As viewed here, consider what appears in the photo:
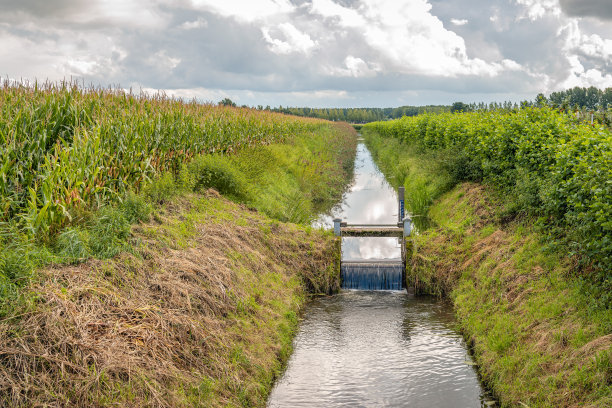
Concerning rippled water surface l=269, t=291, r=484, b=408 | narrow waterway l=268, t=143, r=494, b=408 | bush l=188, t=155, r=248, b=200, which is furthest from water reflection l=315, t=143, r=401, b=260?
rippled water surface l=269, t=291, r=484, b=408

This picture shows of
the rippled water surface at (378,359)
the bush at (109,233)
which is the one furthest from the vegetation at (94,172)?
the rippled water surface at (378,359)

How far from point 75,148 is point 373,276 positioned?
25.8 feet

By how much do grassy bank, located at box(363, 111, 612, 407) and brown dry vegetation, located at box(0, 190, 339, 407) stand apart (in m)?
3.68

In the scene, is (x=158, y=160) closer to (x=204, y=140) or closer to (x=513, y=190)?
(x=204, y=140)

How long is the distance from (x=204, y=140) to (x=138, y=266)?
1019cm

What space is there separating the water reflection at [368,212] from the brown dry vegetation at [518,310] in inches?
143

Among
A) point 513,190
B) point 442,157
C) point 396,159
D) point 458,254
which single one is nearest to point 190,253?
point 458,254

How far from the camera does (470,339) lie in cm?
1031

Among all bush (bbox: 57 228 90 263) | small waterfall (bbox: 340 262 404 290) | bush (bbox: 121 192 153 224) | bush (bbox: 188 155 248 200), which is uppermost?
bush (bbox: 188 155 248 200)

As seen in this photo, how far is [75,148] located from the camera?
968cm

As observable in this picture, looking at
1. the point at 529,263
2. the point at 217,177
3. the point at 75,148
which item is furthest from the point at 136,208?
the point at 529,263

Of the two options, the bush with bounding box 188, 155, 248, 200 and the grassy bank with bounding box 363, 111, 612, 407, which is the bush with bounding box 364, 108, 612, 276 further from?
the bush with bounding box 188, 155, 248, 200

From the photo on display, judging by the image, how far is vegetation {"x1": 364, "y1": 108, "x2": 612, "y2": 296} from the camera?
8219 mm

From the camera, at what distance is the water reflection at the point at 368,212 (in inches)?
727
